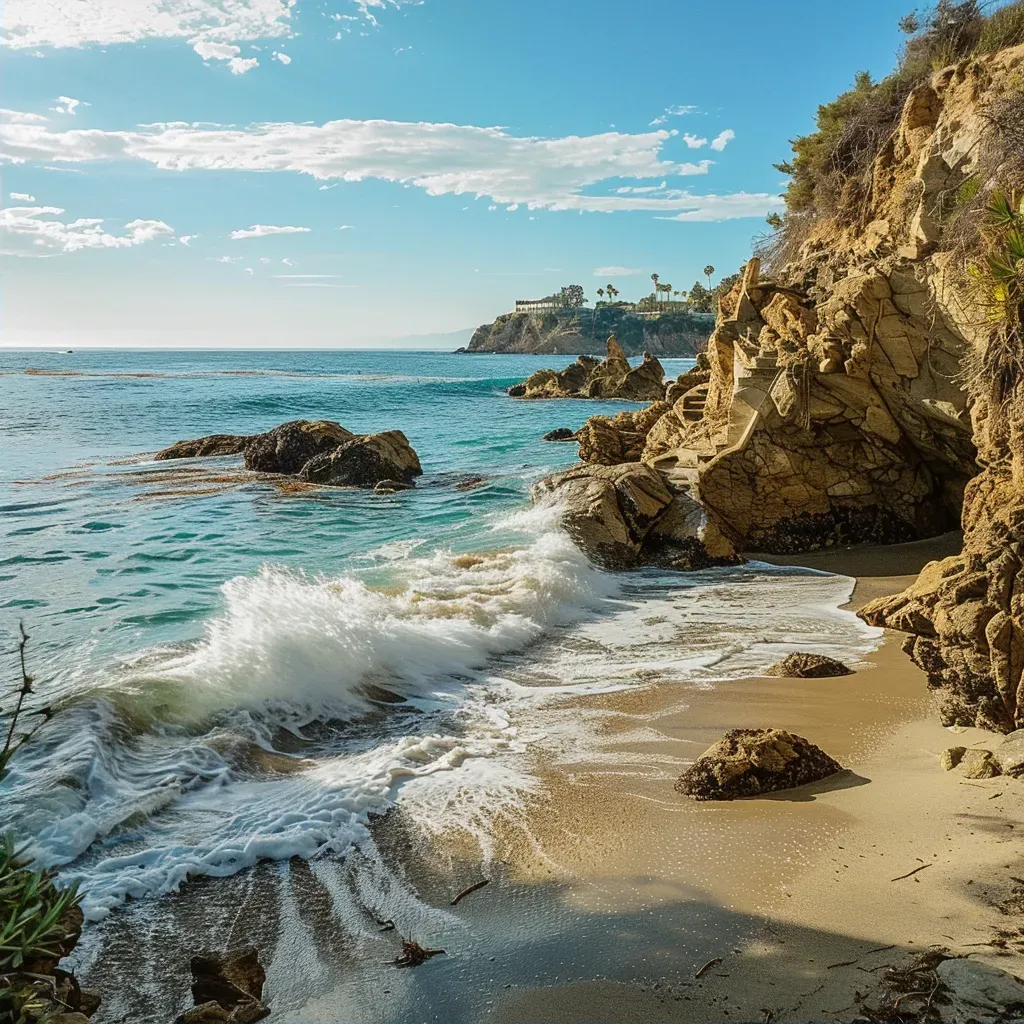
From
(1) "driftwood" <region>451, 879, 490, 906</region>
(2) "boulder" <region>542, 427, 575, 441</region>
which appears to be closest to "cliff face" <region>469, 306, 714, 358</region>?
(2) "boulder" <region>542, 427, 575, 441</region>

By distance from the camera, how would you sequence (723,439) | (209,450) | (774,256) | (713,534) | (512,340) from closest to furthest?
(713,534), (723,439), (774,256), (209,450), (512,340)

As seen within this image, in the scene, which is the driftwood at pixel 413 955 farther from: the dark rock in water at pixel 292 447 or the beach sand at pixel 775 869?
the dark rock in water at pixel 292 447

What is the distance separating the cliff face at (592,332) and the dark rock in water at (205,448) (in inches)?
4325

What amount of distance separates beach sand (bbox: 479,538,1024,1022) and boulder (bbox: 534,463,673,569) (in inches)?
228

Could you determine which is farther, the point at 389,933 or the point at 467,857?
the point at 467,857

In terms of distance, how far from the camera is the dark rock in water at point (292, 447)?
843 inches

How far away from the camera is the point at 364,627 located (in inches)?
343

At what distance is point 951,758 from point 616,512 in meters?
7.71

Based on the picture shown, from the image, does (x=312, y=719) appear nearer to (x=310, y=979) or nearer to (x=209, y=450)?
(x=310, y=979)

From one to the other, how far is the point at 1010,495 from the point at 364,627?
240 inches

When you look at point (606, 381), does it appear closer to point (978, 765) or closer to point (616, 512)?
point (616, 512)

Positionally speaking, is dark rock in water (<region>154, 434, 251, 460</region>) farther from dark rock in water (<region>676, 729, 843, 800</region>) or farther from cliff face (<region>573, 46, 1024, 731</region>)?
dark rock in water (<region>676, 729, 843, 800</region>)

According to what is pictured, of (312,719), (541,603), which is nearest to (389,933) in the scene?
(312,719)

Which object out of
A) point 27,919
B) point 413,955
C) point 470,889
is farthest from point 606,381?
point 27,919
